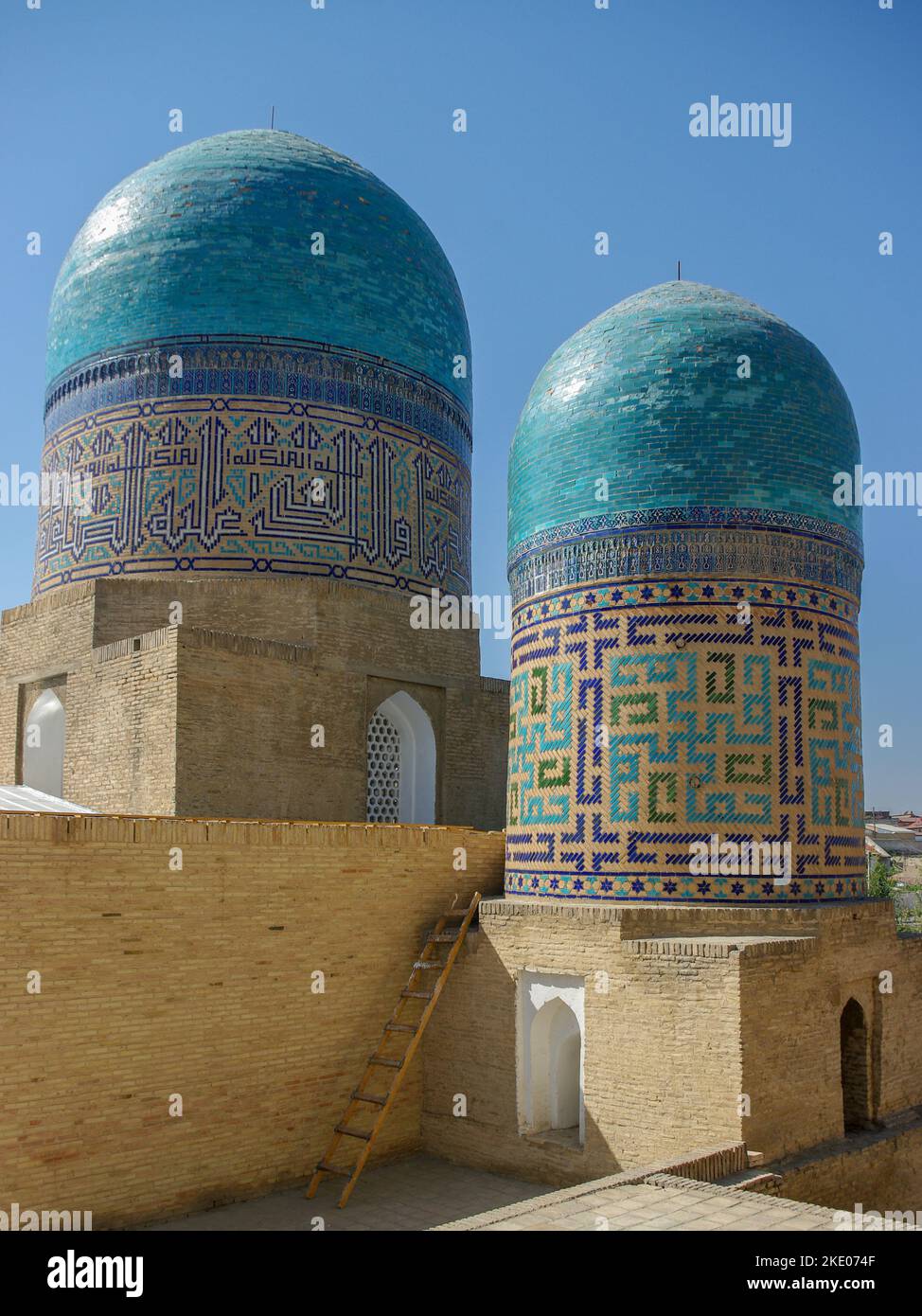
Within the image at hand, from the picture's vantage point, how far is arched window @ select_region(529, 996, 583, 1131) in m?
7.62

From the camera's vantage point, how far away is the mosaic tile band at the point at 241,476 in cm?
1102

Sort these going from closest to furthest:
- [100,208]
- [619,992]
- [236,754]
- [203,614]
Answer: [619,992] → [236,754] → [203,614] → [100,208]

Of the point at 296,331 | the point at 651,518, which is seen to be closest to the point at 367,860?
the point at 651,518

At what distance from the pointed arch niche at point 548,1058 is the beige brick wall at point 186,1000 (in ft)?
2.95

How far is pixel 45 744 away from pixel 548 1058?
5458 millimetres

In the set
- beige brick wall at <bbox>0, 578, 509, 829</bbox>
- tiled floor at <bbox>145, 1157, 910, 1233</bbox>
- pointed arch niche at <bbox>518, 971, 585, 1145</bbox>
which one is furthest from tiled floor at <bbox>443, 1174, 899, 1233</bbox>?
beige brick wall at <bbox>0, 578, 509, 829</bbox>

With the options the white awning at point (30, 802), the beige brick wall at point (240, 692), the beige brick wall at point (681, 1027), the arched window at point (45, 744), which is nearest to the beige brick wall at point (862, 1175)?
the beige brick wall at point (681, 1027)

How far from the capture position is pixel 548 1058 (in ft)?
25.1

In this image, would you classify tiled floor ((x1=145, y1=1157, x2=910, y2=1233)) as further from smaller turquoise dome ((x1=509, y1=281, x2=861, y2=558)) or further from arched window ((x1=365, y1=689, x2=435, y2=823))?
smaller turquoise dome ((x1=509, y1=281, x2=861, y2=558))

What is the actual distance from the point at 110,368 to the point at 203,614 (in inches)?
108

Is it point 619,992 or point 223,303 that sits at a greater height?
point 223,303

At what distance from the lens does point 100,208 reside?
1227 cm
